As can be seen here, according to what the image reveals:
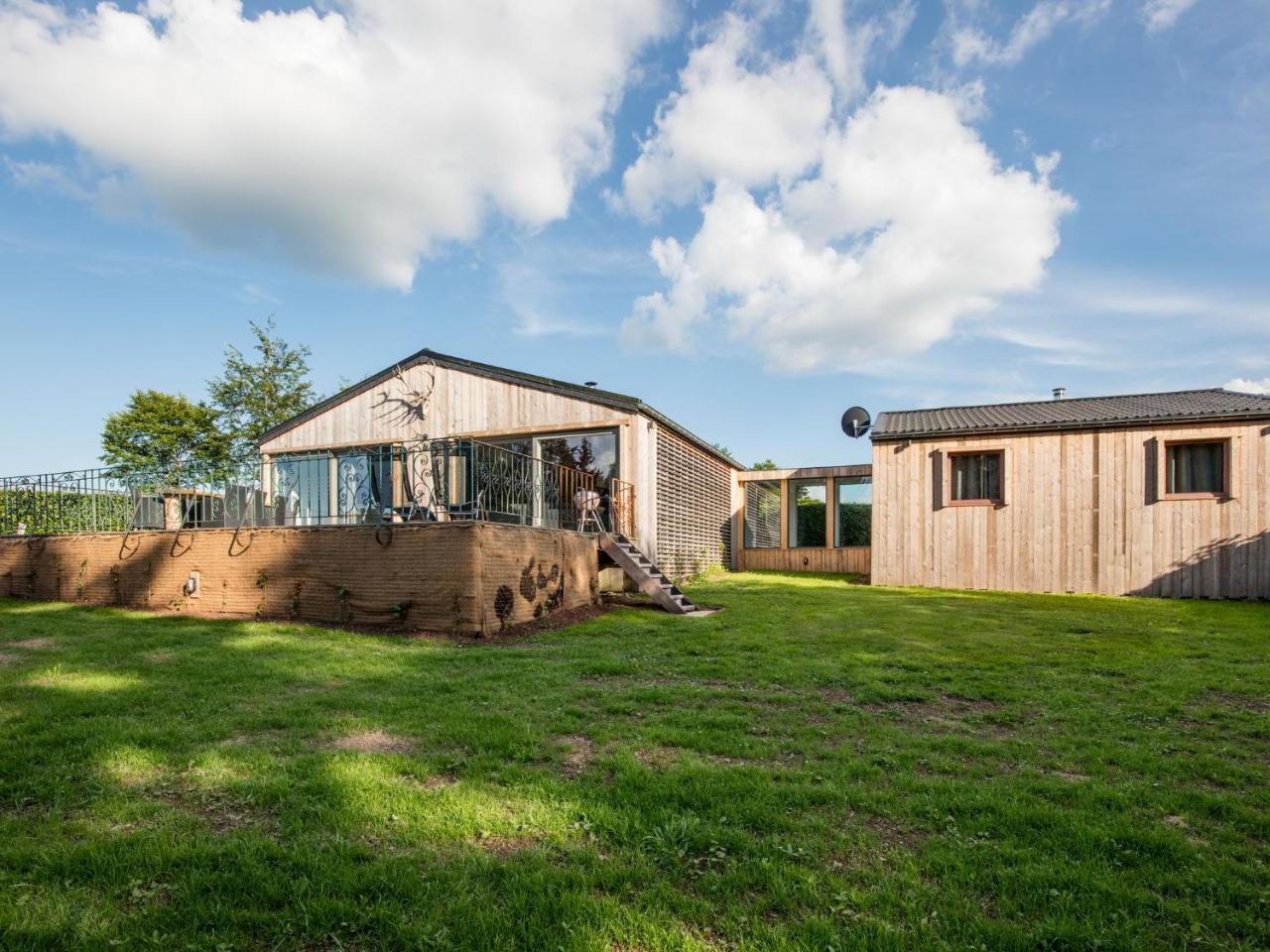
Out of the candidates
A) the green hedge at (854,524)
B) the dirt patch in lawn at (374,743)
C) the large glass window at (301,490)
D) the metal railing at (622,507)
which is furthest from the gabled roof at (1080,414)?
the dirt patch in lawn at (374,743)

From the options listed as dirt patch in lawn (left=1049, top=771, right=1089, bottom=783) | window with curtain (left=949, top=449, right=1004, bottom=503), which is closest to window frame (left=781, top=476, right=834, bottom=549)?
window with curtain (left=949, top=449, right=1004, bottom=503)

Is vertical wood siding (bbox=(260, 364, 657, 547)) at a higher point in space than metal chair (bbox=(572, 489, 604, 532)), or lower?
higher

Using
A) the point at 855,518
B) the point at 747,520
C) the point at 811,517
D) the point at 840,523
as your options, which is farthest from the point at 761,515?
the point at 855,518

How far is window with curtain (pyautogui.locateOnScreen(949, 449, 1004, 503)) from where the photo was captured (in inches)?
546

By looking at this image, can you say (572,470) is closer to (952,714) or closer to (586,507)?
(586,507)

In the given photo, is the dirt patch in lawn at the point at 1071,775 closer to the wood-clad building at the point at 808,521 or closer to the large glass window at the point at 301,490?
the large glass window at the point at 301,490

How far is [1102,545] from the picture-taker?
42.4 feet

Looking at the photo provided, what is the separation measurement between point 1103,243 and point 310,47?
13991mm

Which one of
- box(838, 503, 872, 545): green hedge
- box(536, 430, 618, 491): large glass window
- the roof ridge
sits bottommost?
box(838, 503, 872, 545): green hedge

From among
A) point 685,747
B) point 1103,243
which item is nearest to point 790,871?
point 685,747

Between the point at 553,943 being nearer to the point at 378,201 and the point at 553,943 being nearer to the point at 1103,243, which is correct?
the point at 378,201

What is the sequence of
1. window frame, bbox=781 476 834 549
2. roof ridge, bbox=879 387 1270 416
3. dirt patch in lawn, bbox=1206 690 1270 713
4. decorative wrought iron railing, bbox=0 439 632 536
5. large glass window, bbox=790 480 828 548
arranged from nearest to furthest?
1. dirt patch in lawn, bbox=1206 690 1270 713
2. decorative wrought iron railing, bbox=0 439 632 536
3. roof ridge, bbox=879 387 1270 416
4. window frame, bbox=781 476 834 549
5. large glass window, bbox=790 480 828 548

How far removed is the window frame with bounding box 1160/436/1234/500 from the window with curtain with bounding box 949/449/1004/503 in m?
2.81

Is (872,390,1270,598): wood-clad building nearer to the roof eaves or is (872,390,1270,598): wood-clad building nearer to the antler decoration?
the roof eaves
